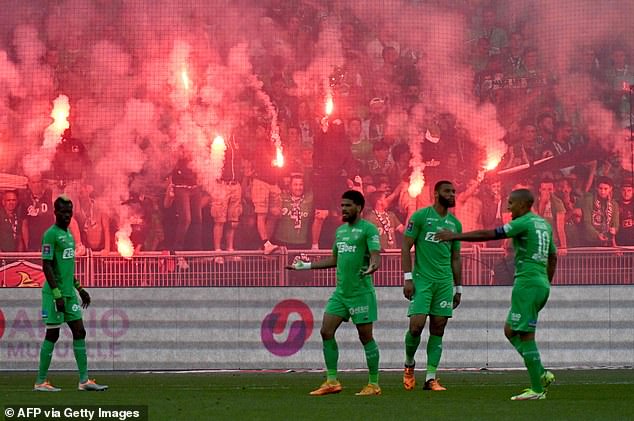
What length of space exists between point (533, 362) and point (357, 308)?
1.70m

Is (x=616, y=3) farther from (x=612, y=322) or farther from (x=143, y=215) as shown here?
(x=143, y=215)

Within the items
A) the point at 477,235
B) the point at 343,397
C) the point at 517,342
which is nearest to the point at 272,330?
the point at 343,397

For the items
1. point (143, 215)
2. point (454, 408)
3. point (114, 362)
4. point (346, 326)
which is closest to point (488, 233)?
point (454, 408)

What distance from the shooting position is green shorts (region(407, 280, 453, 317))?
11.1 metres

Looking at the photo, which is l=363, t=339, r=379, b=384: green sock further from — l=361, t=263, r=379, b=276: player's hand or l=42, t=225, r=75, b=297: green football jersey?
l=42, t=225, r=75, b=297: green football jersey

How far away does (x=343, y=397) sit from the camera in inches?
404

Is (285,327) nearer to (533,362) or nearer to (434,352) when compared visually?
(434,352)

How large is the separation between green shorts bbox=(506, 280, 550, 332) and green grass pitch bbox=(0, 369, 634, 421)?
1.86ft

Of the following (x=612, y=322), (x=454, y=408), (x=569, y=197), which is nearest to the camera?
(x=454, y=408)

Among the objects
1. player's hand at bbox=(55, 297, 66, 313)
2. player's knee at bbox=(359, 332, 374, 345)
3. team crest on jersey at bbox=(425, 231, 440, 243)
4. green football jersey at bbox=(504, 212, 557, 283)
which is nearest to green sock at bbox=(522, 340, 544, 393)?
green football jersey at bbox=(504, 212, 557, 283)

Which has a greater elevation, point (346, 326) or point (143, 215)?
point (143, 215)

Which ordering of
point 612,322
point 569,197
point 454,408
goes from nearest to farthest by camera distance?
1. point 454,408
2. point 612,322
3. point 569,197

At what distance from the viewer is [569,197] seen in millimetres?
16969

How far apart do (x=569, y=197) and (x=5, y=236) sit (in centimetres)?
738
